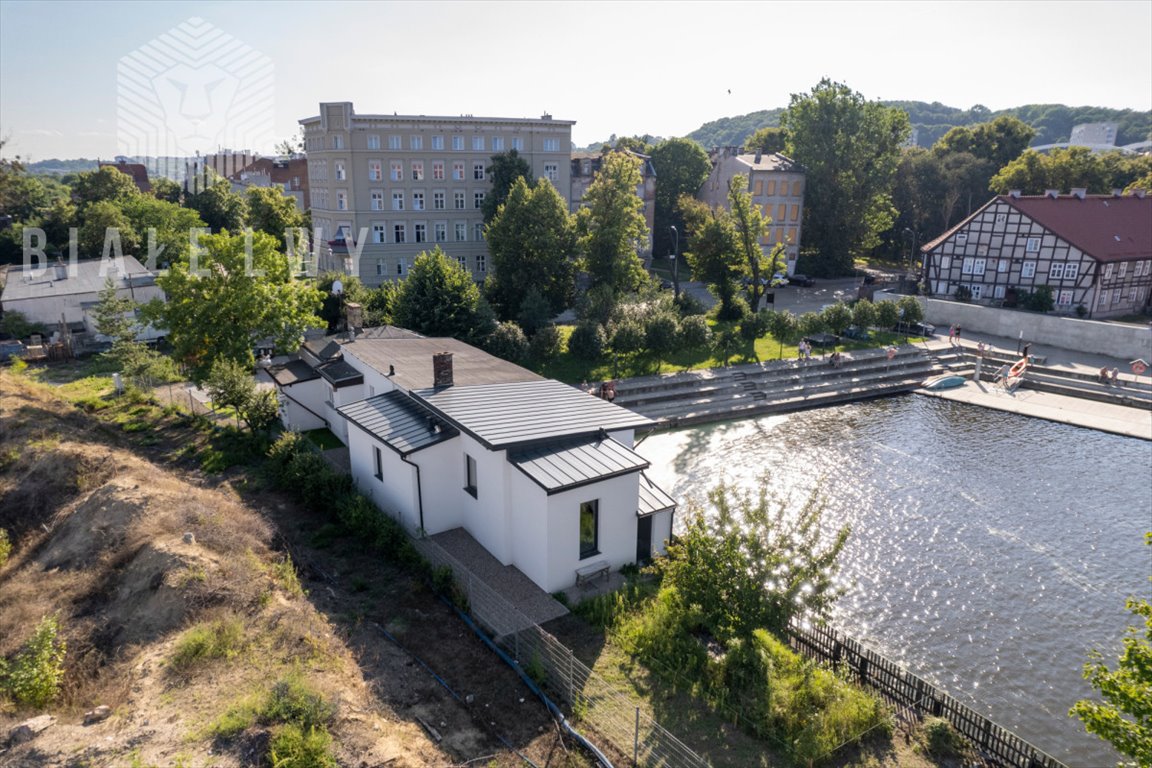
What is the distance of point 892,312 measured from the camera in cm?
4034

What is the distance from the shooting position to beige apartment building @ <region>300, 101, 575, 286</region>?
156 feet

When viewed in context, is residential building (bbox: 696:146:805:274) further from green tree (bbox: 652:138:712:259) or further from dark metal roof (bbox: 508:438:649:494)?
dark metal roof (bbox: 508:438:649:494)

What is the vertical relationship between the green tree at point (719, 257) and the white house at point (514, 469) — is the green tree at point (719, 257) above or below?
above

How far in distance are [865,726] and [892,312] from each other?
110ft

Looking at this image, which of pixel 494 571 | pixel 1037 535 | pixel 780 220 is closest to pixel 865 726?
pixel 494 571

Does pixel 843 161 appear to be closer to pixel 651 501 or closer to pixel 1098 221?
pixel 1098 221

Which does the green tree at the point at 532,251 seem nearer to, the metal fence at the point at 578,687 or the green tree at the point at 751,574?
the metal fence at the point at 578,687

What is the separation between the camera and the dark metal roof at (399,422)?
17438mm

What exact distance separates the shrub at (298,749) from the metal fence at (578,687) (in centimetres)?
401

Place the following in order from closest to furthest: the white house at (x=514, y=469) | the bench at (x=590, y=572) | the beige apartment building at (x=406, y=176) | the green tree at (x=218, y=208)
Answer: the white house at (x=514, y=469) → the bench at (x=590, y=572) → the beige apartment building at (x=406, y=176) → the green tree at (x=218, y=208)

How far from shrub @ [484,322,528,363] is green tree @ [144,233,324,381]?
844 cm

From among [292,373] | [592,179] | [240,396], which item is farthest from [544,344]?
[592,179]

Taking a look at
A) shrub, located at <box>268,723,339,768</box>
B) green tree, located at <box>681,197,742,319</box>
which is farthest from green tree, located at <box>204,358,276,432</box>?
green tree, located at <box>681,197,742,319</box>

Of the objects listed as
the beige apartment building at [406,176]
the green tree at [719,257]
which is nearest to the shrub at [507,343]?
the green tree at [719,257]
